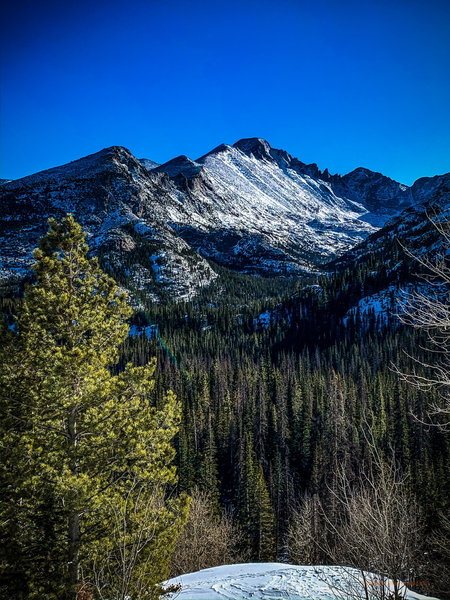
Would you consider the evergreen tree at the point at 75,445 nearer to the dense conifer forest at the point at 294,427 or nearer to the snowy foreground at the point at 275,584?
the snowy foreground at the point at 275,584

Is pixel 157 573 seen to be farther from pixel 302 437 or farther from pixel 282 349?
pixel 282 349

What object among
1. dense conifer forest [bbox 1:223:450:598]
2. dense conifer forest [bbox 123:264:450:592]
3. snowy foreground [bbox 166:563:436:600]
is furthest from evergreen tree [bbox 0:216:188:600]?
dense conifer forest [bbox 123:264:450:592]

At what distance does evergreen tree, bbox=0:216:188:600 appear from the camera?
24.9 feet

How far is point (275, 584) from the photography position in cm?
1066

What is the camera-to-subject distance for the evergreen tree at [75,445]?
7.59 meters

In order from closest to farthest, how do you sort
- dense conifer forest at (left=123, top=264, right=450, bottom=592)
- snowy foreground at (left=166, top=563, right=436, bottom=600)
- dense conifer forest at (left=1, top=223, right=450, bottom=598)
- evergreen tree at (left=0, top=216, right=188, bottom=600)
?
evergreen tree at (left=0, top=216, right=188, bottom=600), snowy foreground at (left=166, top=563, right=436, bottom=600), dense conifer forest at (left=1, top=223, right=450, bottom=598), dense conifer forest at (left=123, top=264, right=450, bottom=592)

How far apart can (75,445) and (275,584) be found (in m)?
7.45

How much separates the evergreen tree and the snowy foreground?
2.31 meters

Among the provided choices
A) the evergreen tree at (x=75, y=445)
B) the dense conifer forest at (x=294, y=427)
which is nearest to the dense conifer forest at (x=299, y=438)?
the dense conifer forest at (x=294, y=427)

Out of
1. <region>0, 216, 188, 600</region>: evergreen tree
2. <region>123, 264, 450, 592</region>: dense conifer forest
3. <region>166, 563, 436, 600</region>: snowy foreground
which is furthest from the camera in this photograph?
<region>123, 264, 450, 592</region>: dense conifer forest

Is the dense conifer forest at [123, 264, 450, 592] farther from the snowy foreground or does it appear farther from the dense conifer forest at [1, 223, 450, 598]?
the snowy foreground

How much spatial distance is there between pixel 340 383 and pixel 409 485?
107 feet

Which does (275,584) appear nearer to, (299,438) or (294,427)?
(299,438)

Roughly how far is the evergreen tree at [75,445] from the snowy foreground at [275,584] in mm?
2309
